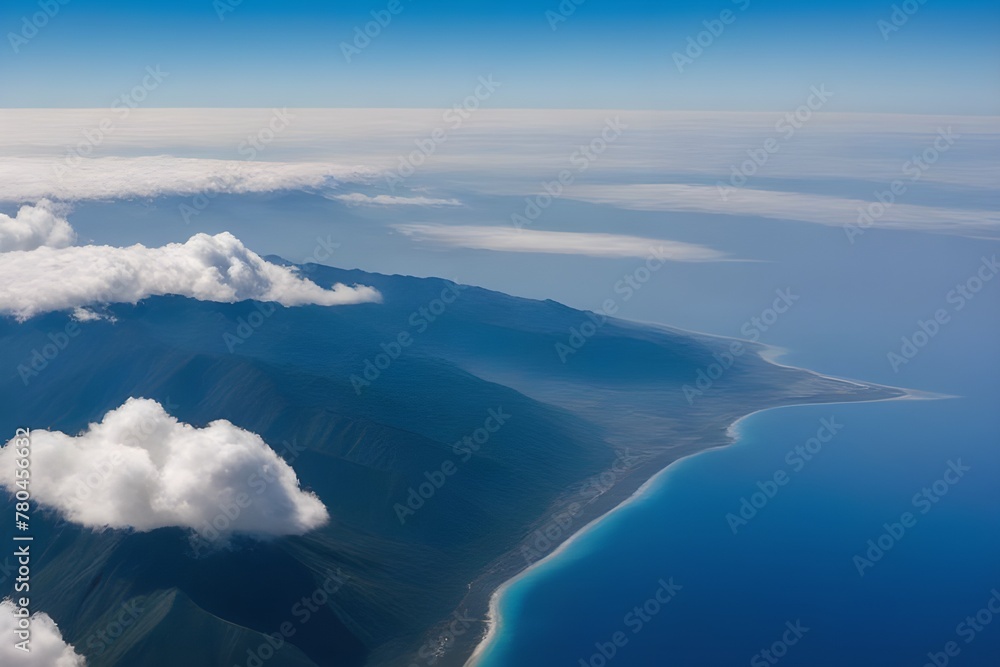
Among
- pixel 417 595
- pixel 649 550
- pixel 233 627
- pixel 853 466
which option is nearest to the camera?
pixel 233 627

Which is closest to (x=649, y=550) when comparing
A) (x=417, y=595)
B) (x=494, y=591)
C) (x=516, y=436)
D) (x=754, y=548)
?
(x=754, y=548)

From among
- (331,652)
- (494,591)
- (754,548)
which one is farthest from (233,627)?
(754,548)

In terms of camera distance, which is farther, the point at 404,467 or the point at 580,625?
the point at 404,467

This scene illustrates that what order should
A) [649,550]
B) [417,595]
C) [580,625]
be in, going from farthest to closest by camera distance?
1. [649,550]
2. [417,595]
3. [580,625]

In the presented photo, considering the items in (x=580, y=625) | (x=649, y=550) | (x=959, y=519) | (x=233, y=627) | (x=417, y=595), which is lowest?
(x=233, y=627)

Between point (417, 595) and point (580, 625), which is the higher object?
point (580, 625)

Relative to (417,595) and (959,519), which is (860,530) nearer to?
(959,519)

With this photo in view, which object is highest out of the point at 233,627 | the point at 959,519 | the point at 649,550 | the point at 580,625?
the point at 959,519

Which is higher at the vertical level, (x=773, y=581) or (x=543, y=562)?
(x=773, y=581)

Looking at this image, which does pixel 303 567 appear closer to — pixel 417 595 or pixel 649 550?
pixel 417 595
